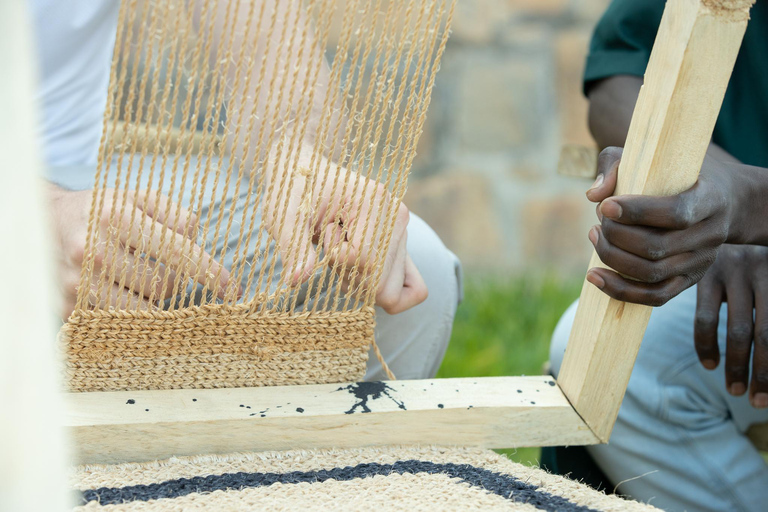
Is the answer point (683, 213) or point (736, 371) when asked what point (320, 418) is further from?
point (736, 371)

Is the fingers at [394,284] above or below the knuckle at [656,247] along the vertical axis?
below

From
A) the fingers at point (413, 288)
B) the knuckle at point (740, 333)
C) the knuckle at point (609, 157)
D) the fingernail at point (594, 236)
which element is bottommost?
the fingers at point (413, 288)

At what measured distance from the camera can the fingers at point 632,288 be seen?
667 millimetres

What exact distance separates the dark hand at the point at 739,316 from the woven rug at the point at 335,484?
365 mm

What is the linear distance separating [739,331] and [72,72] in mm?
1043

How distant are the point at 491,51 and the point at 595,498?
1966 millimetres

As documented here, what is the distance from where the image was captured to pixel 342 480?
623mm

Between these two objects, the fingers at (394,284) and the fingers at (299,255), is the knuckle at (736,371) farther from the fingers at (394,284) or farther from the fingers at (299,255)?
the fingers at (299,255)

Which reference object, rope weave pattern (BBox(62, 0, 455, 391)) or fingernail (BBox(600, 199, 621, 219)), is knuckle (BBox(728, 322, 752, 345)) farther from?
rope weave pattern (BBox(62, 0, 455, 391))

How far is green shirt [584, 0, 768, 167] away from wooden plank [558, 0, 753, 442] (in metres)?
0.61

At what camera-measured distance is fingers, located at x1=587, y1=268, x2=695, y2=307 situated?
26.2 inches

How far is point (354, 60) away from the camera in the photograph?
64 centimetres

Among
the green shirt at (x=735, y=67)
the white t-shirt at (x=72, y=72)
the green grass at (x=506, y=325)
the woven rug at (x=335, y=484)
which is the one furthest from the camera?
the green grass at (x=506, y=325)

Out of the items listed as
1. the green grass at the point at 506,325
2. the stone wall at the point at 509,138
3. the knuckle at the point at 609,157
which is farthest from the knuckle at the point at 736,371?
the stone wall at the point at 509,138
